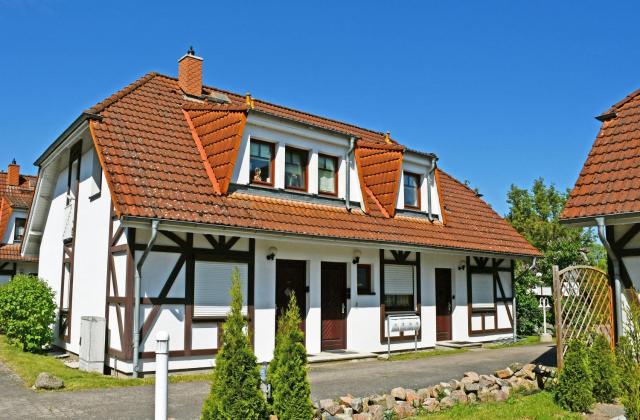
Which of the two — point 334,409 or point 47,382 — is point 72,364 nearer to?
point 47,382

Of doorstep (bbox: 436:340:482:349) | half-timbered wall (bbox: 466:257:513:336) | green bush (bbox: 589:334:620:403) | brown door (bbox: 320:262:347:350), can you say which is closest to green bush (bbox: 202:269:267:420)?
green bush (bbox: 589:334:620:403)

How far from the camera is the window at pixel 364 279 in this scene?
16141mm

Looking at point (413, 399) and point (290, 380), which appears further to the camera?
point (413, 399)

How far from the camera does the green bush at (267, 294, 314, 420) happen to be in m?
7.22

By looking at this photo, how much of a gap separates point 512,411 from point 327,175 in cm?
914

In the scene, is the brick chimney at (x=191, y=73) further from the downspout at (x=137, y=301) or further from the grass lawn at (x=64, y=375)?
the grass lawn at (x=64, y=375)

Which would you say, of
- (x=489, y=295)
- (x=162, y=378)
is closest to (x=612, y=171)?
(x=489, y=295)

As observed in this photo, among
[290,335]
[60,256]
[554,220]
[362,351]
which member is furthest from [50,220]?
[554,220]

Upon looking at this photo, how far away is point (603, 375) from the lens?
908cm

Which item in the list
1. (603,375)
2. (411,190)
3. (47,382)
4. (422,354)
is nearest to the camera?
(603,375)

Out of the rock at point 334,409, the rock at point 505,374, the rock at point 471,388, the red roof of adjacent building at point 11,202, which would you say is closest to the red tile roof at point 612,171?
the rock at point 505,374

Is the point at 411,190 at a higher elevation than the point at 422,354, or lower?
higher

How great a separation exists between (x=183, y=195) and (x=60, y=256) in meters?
6.96

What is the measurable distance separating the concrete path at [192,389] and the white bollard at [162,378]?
2.41 meters
